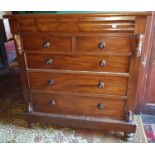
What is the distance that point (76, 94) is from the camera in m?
1.39

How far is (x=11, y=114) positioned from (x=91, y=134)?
90cm

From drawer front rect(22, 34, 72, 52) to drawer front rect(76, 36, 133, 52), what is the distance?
8 cm

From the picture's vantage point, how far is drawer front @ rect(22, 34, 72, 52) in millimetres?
1201

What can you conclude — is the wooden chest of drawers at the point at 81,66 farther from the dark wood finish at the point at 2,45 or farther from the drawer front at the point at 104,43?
the dark wood finish at the point at 2,45

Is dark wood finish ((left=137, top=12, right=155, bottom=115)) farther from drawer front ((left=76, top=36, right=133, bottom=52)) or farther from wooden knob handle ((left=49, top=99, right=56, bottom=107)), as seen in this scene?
wooden knob handle ((left=49, top=99, right=56, bottom=107))

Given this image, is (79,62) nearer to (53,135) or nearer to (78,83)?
(78,83)

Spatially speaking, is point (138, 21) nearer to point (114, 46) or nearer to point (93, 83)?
point (114, 46)

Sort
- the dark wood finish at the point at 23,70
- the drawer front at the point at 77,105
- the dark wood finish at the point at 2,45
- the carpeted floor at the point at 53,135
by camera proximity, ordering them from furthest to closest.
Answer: the dark wood finish at the point at 2,45 → the carpeted floor at the point at 53,135 → the drawer front at the point at 77,105 → the dark wood finish at the point at 23,70

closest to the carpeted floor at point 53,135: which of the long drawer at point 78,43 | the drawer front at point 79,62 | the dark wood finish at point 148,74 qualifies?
the dark wood finish at point 148,74

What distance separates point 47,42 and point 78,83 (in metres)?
0.38

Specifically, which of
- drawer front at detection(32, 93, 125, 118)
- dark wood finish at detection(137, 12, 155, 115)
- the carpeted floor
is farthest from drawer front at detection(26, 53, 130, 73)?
the carpeted floor

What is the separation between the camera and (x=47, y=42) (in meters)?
1.22

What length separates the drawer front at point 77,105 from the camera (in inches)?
54.3
